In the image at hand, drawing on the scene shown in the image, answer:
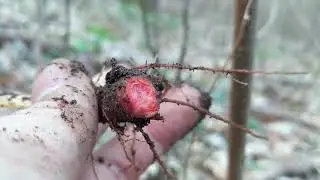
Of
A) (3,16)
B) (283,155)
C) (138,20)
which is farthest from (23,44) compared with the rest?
(283,155)

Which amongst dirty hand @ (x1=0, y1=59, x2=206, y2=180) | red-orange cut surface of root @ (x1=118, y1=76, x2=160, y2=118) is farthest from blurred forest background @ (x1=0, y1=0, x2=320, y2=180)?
red-orange cut surface of root @ (x1=118, y1=76, x2=160, y2=118)

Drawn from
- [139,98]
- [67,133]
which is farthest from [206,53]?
[67,133]

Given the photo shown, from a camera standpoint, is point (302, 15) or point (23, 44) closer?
point (23, 44)

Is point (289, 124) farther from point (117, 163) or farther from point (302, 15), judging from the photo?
point (302, 15)

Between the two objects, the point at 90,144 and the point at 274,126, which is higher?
the point at 90,144

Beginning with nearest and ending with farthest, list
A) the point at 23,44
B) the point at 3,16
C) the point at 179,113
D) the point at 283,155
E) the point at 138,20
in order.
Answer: the point at 179,113
the point at 283,155
the point at 23,44
the point at 3,16
the point at 138,20

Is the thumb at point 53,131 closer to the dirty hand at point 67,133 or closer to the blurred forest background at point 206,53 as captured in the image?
the dirty hand at point 67,133
